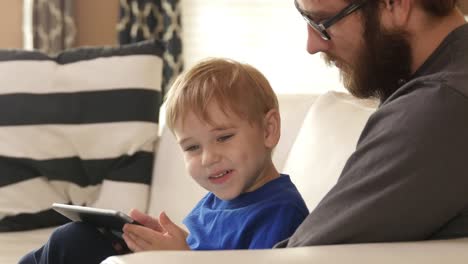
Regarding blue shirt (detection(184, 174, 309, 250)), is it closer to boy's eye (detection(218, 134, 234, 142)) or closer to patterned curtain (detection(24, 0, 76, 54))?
boy's eye (detection(218, 134, 234, 142))

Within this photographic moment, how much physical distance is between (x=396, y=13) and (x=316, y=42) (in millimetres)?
200

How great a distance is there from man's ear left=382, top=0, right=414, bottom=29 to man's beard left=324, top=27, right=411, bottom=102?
2 centimetres

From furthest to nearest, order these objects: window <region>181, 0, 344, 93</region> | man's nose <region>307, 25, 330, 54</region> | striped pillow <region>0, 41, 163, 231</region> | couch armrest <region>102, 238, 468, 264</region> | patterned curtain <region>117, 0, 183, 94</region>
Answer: patterned curtain <region>117, 0, 183, 94</region> < window <region>181, 0, 344, 93</region> < striped pillow <region>0, 41, 163, 231</region> < man's nose <region>307, 25, 330, 54</region> < couch armrest <region>102, 238, 468, 264</region>

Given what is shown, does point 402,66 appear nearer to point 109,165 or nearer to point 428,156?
point 428,156

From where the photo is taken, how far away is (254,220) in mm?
1664

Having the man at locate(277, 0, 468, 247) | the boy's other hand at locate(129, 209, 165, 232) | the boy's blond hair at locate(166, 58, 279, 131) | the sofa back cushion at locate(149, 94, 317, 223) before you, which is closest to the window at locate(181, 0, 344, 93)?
the sofa back cushion at locate(149, 94, 317, 223)

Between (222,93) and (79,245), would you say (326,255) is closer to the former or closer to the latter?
(222,93)

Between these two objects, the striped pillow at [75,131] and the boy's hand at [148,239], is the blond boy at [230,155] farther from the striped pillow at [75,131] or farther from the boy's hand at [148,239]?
the striped pillow at [75,131]

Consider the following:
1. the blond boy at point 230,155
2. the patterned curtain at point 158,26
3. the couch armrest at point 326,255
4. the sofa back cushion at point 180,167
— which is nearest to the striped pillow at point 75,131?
the sofa back cushion at point 180,167

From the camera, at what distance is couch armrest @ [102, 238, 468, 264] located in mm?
1139

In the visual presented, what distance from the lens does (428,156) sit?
122cm

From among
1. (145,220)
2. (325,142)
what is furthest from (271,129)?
(325,142)

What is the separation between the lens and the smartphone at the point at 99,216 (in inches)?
64.9

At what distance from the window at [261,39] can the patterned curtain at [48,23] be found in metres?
0.64
